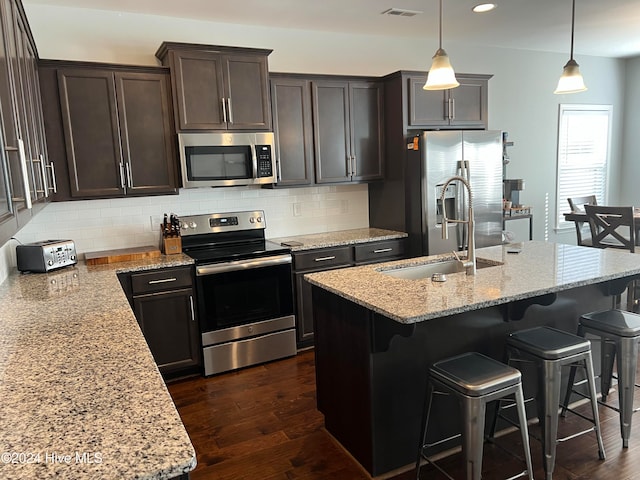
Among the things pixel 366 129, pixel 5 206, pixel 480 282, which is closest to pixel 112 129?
pixel 366 129

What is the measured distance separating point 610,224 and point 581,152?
2098mm

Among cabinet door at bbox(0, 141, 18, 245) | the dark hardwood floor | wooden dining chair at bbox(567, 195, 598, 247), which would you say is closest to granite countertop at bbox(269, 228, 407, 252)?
the dark hardwood floor

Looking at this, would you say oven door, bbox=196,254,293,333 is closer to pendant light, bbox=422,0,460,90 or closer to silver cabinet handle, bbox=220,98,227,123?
silver cabinet handle, bbox=220,98,227,123

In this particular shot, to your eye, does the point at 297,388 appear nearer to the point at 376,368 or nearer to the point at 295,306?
the point at 295,306

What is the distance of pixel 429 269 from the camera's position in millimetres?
2736

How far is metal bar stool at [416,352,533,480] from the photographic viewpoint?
6.04ft

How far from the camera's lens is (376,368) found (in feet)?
7.14

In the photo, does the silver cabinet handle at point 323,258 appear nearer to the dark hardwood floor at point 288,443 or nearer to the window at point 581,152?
the dark hardwood floor at point 288,443

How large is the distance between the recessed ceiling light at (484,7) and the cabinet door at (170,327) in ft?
Result: 10.2

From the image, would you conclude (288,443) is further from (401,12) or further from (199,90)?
(401,12)

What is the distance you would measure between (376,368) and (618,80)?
6046mm

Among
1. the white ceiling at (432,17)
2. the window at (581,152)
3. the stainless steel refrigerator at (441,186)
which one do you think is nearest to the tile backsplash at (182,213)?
the stainless steel refrigerator at (441,186)

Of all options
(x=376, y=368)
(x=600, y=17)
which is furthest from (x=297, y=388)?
(x=600, y=17)

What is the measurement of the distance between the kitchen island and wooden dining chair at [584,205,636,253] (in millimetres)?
1839
